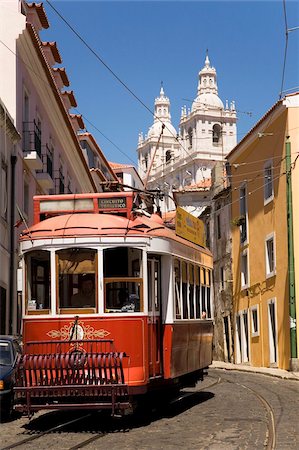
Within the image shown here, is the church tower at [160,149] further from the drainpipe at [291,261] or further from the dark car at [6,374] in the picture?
the dark car at [6,374]

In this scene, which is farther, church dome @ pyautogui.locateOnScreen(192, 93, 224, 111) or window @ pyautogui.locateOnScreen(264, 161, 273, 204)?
church dome @ pyautogui.locateOnScreen(192, 93, 224, 111)

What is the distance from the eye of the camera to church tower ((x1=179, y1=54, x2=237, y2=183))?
111 metres

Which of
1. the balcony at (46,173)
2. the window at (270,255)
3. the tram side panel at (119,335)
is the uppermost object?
the balcony at (46,173)

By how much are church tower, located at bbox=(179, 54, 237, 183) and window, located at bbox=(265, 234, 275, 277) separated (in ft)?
252

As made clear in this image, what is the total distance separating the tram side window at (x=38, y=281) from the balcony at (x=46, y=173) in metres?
15.8

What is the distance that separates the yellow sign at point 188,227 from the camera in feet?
42.6

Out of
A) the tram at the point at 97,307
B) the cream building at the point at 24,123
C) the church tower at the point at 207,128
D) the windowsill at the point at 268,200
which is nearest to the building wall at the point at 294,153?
the windowsill at the point at 268,200

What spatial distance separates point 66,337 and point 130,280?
3.81 feet

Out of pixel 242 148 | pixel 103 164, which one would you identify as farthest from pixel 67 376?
pixel 103 164

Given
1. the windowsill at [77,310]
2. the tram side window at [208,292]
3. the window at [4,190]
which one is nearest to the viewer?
the windowsill at [77,310]

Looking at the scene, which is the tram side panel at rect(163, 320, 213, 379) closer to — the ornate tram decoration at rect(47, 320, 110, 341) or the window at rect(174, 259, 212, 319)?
the window at rect(174, 259, 212, 319)

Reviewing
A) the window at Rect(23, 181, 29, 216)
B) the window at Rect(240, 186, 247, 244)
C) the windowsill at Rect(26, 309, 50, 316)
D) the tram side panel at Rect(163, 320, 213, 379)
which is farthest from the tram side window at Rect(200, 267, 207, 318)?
the window at Rect(240, 186, 247, 244)

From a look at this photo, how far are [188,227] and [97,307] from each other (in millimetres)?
3646

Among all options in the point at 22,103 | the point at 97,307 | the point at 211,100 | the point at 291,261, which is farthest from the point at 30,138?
the point at 211,100
